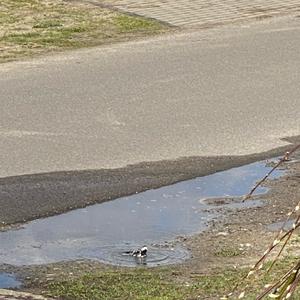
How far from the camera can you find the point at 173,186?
8.35 m

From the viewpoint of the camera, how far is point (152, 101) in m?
10.9

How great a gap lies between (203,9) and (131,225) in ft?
27.4

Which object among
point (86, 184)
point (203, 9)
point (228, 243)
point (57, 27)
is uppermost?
point (228, 243)

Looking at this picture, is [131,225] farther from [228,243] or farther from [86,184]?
[86,184]

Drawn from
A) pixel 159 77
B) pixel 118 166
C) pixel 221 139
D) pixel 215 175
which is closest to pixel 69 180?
pixel 118 166

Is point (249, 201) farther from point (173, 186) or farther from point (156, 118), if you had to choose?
point (156, 118)

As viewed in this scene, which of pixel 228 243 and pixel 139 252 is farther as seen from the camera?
pixel 228 243

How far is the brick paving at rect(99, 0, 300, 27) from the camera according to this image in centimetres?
1477

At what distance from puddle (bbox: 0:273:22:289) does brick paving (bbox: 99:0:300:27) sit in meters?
8.58

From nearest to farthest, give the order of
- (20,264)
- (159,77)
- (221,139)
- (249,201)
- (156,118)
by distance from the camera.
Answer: (20,264) < (249,201) < (221,139) < (156,118) < (159,77)

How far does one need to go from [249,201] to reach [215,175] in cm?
67

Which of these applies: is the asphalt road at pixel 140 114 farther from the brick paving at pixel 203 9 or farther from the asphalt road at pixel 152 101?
the brick paving at pixel 203 9

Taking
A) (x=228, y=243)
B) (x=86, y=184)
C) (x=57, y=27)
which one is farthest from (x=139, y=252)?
(x=57, y=27)

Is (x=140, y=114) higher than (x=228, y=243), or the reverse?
(x=228, y=243)
